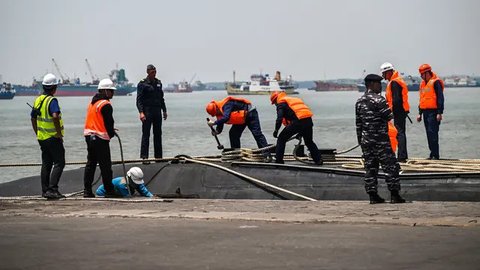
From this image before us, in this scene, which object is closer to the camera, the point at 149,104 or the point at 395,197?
the point at 395,197

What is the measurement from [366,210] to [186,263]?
4629mm

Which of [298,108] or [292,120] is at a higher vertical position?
[298,108]

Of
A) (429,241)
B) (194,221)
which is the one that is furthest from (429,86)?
(429,241)

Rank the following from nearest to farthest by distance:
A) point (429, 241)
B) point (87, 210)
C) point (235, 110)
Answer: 1. point (429, 241)
2. point (87, 210)
3. point (235, 110)

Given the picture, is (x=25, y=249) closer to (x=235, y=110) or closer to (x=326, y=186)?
(x=326, y=186)

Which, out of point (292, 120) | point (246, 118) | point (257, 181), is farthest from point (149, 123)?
point (257, 181)

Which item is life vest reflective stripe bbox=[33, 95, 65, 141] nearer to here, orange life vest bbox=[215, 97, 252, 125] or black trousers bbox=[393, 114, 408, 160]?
orange life vest bbox=[215, 97, 252, 125]

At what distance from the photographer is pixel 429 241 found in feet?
35.5

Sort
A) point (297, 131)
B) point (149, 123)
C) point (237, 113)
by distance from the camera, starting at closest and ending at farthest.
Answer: point (297, 131), point (237, 113), point (149, 123)

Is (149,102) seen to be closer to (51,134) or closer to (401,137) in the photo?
(51,134)

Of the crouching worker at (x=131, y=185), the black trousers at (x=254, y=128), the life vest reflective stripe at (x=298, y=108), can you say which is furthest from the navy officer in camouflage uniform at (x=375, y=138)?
the black trousers at (x=254, y=128)

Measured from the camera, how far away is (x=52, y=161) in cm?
1739

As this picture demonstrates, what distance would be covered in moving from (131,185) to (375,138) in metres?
4.69

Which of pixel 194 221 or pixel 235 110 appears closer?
pixel 194 221
